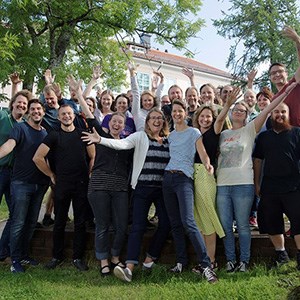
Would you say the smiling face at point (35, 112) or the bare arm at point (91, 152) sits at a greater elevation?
the smiling face at point (35, 112)

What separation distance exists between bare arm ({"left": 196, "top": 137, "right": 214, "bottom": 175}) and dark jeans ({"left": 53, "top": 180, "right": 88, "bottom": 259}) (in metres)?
1.54

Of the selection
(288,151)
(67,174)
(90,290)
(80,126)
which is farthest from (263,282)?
(80,126)

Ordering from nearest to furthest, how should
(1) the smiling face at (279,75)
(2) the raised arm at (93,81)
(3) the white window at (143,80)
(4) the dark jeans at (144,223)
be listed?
1. (4) the dark jeans at (144,223)
2. (1) the smiling face at (279,75)
3. (2) the raised arm at (93,81)
4. (3) the white window at (143,80)

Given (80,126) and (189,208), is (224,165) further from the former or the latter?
(80,126)

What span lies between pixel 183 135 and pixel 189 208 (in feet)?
2.86

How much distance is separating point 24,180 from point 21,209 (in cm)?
36

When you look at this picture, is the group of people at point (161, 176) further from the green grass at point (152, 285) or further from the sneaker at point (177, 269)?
the green grass at point (152, 285)

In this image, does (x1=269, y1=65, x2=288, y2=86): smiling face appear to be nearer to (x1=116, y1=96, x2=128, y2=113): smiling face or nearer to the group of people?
the group of people

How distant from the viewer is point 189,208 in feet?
14.8

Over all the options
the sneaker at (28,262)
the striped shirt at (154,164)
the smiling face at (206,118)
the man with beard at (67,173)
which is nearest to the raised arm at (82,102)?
the man with beard at (67,173)

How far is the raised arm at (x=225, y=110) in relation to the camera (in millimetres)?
4445

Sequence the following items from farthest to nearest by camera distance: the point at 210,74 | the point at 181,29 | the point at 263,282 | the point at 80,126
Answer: the point at 210,74 → the point at 181,29 → the point at 80,126 → the point at 263,282

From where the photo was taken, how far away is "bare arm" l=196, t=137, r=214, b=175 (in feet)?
14.9

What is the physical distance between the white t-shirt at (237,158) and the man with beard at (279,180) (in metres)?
0.16
